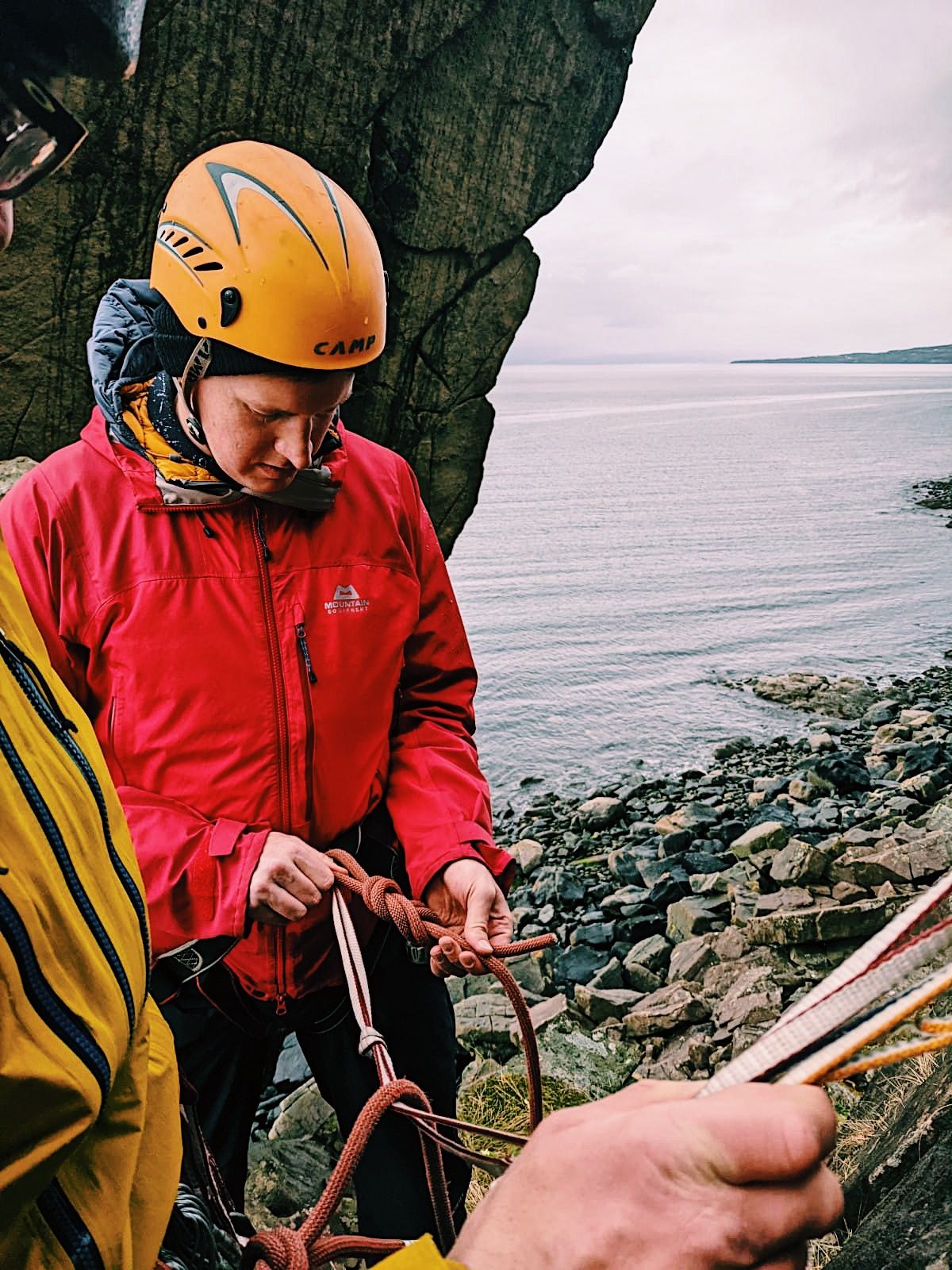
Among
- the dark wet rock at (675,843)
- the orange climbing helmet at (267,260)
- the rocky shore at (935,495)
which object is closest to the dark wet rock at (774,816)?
the dark wet rock at (675,843)

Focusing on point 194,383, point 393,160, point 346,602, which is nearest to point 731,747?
point 393,160

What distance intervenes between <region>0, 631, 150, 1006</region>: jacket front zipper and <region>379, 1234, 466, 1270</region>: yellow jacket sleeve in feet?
1.48

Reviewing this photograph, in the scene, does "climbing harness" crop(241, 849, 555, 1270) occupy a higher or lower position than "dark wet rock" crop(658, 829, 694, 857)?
higher

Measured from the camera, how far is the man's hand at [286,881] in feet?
6.43

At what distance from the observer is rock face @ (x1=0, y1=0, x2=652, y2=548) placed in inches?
229

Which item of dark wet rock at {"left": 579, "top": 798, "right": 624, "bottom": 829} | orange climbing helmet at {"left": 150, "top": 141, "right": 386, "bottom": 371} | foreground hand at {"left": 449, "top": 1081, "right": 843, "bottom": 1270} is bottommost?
dark wet rock at {"left": 579, "top": 798, "right": 624, "bottom": 829}

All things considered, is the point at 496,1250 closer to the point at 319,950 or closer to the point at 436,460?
the point at 319,950

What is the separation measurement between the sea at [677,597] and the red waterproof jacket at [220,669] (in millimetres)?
10050

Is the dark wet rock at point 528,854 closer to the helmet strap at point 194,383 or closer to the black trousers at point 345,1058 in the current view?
the black trousers at point 345,1058

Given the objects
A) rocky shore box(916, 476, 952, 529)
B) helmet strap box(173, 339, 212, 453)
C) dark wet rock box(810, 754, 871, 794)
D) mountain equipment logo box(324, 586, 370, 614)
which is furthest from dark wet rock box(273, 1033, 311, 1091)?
rocky shore box(916, 476, 952, 529)

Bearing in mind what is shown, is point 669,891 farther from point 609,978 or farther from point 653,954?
point 609,978

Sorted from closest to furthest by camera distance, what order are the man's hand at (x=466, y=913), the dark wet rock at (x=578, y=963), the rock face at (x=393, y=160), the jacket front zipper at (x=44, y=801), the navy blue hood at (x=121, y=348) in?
the jacket front zipper at (x=44, y=801) → the man's hand at (x=466, y=913) → the navy blue hood at (x=121, y=348) → the rock face at (x=393, y=160) → the dark wet rock at (x=578, y=963)

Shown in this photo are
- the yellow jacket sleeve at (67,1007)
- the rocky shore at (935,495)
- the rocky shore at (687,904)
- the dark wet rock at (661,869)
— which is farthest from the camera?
the rocky shore at (935,495)

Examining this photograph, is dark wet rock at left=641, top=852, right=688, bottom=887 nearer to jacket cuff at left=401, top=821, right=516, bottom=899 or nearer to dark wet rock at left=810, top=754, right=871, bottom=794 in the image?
dark wet rock at left=810, top=754, right=871, bottom=794
